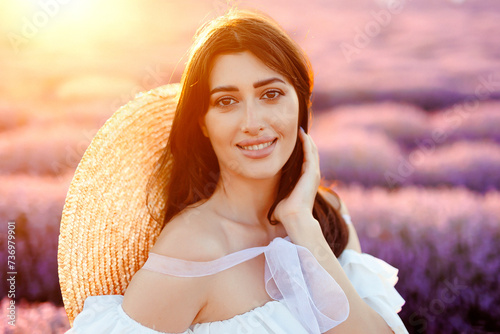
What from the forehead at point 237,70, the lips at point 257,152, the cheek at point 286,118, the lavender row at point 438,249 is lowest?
the lavender row at point 438,249

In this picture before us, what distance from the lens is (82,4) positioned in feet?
8.49

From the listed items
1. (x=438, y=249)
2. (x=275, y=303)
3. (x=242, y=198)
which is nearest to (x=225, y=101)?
(x=242, y=198)

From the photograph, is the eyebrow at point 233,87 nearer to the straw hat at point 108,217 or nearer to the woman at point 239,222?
the woman at point 239,222

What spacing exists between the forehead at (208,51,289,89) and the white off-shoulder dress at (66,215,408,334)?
1.74ft

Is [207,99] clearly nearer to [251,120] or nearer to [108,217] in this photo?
[251,120]

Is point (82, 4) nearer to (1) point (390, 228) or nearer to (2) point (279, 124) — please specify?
(2) point (279, 124)

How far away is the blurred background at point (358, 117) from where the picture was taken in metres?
2.21

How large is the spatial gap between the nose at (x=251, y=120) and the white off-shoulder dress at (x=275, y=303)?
374 mm

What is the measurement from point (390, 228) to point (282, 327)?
5.01 ft

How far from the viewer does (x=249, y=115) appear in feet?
4.91

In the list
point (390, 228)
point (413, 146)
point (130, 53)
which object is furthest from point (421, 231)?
point (130, 53)

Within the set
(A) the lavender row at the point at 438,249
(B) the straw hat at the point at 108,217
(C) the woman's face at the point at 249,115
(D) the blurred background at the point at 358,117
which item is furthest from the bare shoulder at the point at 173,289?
(A) the lavender row at the point at 438,249

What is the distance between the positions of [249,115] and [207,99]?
0.16 metres

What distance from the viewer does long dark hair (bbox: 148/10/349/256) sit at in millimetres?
1528
